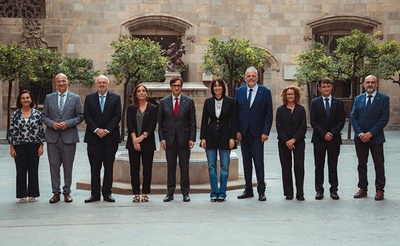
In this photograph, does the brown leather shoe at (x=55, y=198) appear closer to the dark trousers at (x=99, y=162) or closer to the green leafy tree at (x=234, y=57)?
the dark trousers at (x=99, y=162)

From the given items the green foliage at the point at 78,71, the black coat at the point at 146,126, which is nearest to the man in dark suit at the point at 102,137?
the black coat at the point at 146,126

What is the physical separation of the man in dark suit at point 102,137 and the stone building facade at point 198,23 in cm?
1834

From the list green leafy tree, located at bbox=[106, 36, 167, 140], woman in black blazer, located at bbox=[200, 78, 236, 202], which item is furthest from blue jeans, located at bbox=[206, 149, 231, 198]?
green leafy tree, located at bbox=[106, 36, 167, 140]

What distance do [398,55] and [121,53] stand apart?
10.3 metres

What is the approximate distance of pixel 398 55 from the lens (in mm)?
23375

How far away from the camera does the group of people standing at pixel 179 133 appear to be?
29.3ft

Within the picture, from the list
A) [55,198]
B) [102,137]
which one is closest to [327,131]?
[102,137]

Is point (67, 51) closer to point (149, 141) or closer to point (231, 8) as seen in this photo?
point (231, 8)

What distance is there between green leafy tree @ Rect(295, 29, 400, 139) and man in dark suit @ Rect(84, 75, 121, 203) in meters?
13.0

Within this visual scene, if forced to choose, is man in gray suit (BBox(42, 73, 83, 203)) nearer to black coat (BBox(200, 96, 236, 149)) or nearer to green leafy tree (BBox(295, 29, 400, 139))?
black coat (BBox(200, 96, 236, 149))

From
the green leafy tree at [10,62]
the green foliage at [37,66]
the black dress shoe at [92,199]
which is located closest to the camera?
the black dress shoe at [92,199]

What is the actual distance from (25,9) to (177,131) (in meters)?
20.2

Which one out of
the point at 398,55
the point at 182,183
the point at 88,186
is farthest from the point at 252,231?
the point at 398,55

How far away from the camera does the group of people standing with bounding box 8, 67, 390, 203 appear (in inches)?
351
